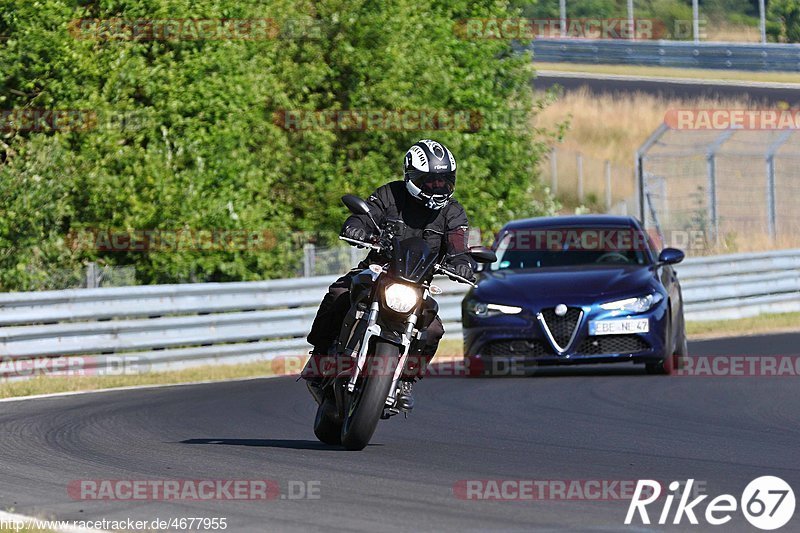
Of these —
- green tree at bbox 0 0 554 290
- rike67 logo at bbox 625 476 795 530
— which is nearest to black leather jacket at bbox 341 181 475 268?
rike67 logo at bbox 625 476 795 530

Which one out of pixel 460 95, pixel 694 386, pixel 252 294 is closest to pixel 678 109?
pixel 460 95

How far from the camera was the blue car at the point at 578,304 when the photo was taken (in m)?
14.7

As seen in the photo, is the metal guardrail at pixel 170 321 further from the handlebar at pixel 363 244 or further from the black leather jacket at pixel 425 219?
the handlebar at pixel 363 244

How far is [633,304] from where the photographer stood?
48.3 ft

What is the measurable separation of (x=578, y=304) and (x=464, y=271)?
548 centimetres

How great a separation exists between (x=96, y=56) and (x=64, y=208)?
2.69m

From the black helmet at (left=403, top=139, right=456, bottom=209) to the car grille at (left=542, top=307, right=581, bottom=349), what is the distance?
17.9 ft

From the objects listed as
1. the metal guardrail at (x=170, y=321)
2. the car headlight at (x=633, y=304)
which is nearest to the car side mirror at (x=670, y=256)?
the car headlight at (x=633, y=304)

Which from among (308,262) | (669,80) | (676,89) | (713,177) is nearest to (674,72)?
(669,80)

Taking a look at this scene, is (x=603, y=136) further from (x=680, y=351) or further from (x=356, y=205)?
(x=356, y=205)

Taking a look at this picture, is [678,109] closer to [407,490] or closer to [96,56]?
[96,56]

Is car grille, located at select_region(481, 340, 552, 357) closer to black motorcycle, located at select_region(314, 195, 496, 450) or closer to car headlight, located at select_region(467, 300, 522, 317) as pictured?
car headlight, located at select_region(467, 300, 522, 317)

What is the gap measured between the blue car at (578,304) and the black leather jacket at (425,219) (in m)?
5.25

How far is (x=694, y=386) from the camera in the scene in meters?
14.0
